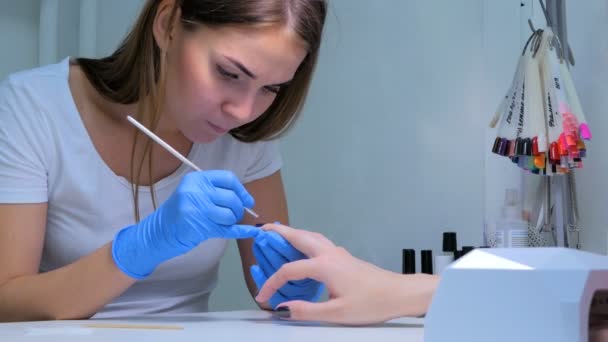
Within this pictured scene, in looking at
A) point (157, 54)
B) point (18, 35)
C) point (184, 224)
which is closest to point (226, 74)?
point (157, 54)

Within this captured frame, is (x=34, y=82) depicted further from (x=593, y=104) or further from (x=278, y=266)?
(x=593, y=104)

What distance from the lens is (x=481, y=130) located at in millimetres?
1721

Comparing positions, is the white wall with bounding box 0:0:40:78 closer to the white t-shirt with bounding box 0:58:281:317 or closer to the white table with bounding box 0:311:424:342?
the white t-shirt with bounding box 0:58:281:317

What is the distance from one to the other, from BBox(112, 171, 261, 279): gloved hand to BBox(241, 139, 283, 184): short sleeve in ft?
1.34

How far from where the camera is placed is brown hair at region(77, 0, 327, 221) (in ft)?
3.74

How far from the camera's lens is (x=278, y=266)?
1.13m

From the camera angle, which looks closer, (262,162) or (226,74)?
(226,74)

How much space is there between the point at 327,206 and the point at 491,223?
54cm

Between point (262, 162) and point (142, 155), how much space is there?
0.28m

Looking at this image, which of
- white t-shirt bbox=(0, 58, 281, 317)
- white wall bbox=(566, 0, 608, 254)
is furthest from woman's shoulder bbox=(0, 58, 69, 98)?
white wall bbox=(566, 0, 608, 254)

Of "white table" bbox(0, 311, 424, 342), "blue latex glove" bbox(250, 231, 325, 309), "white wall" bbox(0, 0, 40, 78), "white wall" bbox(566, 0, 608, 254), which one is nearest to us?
"white table" bbox(0, 311, 424, 342)

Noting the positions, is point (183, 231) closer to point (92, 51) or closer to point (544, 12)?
point (544, 12)

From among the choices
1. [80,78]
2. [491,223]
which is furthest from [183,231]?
[491,223]

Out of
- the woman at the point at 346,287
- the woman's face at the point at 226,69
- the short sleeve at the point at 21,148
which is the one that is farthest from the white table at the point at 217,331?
the woman's face at the point at 226,69
